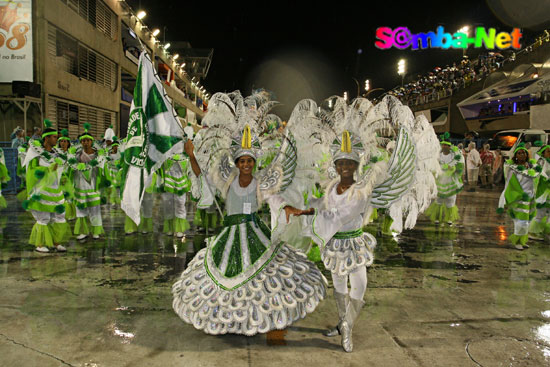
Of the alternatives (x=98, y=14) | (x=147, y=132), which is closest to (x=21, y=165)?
(x=147, y=132)

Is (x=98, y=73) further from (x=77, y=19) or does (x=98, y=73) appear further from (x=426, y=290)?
(x=426, y=290)

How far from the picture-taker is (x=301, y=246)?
14.4 feet

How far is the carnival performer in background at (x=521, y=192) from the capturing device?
7.82 m

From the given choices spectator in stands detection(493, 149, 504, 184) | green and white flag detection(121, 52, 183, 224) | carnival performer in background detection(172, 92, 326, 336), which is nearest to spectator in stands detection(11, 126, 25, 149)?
green and white flag detection(121, 52, 183, 224)

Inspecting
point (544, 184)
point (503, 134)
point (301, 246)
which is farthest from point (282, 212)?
point (503, 134)

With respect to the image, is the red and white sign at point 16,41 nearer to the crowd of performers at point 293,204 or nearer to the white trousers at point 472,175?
the crowd of performers at point 293,204

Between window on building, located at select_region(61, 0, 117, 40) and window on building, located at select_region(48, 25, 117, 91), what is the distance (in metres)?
1.40

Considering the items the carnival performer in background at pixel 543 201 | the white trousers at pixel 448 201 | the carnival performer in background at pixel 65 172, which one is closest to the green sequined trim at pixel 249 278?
the carnival performer in background at pixel 65 172

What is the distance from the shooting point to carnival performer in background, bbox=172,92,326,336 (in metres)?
3.77

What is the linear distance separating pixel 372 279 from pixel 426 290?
29.1 inches

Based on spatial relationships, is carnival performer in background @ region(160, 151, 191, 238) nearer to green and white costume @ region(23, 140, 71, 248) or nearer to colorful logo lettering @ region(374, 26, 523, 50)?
green and white costume @ region(23, 140, 71, 248)

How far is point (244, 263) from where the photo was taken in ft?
12.8

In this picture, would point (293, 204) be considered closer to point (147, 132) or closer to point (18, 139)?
point (147, 132)

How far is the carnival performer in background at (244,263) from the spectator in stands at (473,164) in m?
19.0
